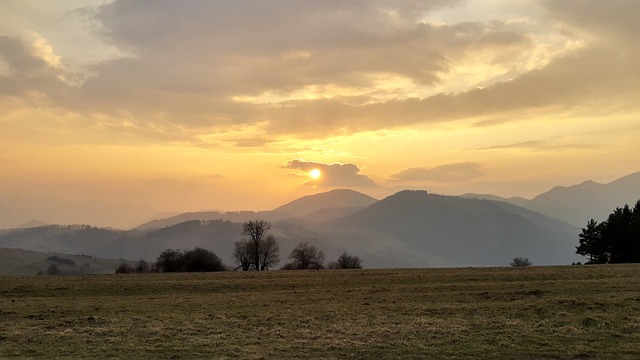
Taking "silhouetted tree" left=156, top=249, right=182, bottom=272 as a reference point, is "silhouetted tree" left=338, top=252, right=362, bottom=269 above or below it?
below

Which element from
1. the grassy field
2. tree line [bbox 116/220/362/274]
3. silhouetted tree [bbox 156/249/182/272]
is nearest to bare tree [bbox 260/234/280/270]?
tree line [bbox 116/220/362/274]

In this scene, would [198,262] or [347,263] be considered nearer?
[198,262]

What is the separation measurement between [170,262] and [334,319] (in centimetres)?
6571

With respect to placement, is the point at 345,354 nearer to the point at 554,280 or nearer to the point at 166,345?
the point at 166,345

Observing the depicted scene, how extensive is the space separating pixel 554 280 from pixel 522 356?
1021 inches

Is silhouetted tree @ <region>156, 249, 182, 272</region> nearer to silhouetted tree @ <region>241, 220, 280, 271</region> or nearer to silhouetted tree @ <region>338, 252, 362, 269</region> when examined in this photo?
silhouetted tree @ <region>241, 220, 280, 271</region>

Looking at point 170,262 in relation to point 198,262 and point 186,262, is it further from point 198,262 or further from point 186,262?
point 198,262

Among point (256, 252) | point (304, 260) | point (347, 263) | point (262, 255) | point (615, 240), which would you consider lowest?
point (347, 263)

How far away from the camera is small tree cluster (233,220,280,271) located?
293 feet

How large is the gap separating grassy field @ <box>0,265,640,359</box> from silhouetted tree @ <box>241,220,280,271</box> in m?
46.4

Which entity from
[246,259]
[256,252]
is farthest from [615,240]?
[246,259]

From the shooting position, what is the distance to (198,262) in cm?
8400

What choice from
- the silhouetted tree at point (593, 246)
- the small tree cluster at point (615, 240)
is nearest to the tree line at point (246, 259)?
the silhouetted tree at point (593, 246)

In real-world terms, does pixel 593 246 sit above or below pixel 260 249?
below
